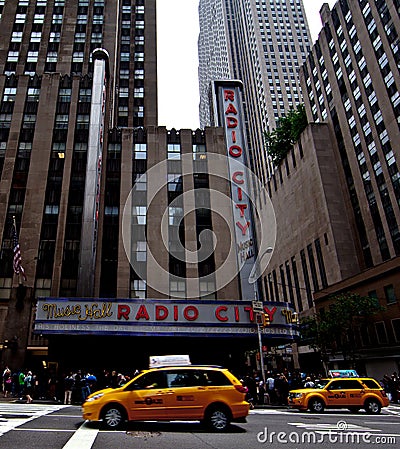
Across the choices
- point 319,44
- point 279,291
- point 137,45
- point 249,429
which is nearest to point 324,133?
Answer: point 319,44

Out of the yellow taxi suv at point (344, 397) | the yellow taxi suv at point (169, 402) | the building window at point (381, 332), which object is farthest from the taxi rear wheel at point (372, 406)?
the building window at point (381, 332)

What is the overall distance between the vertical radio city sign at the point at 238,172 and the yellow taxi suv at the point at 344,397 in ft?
67.7

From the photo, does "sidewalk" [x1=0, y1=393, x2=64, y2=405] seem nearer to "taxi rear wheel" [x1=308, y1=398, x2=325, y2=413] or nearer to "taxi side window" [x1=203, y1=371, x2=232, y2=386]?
"taxi side window" [x1=203, y1=371, x2=232, y2=386]

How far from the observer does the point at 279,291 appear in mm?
78812

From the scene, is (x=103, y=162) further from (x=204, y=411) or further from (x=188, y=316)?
(x=204, y=411)

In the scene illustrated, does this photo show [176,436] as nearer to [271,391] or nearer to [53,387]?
[271,391]

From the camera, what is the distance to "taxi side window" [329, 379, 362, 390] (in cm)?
1918

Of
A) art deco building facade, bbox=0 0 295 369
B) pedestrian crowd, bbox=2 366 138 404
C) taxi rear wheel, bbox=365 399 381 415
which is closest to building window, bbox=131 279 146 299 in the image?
art deco building facade, bbox=0 0 295 369

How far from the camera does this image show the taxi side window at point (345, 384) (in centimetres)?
1918

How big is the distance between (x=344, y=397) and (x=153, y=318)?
14.1 m

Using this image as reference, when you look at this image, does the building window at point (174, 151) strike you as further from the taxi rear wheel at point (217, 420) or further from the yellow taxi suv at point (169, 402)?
the taxi rear wheel at point (217, 420)

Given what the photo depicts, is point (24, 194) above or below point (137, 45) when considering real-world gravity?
below

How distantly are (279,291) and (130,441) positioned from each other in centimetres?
7289

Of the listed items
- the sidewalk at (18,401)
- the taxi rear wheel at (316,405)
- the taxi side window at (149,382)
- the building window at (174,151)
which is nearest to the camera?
the taxi side window at (149,382)
